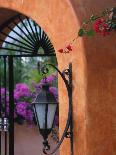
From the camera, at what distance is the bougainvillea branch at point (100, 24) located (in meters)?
4.51

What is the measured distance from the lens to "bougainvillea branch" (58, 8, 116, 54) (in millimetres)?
4512

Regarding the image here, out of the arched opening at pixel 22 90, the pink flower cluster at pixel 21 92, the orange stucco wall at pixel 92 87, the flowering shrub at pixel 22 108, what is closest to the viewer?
the orange stucco wall at pixel 92 87

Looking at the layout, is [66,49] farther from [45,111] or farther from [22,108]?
[22,108]

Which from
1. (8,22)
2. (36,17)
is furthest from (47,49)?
(36,17)

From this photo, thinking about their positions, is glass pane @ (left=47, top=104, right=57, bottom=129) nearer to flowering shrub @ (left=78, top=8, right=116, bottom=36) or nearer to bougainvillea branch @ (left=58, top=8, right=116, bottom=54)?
bougainvillea branch @ (left=58, top=8, right=116, bottom=54)

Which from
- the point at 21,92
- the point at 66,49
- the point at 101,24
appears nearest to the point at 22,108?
the point at 21,92

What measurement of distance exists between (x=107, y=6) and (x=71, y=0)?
1.15ft

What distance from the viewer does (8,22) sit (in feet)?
24.0

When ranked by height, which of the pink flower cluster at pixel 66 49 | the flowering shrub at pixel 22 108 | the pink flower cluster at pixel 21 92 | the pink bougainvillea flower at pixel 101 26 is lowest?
the flowering shrub at pixel 22 108

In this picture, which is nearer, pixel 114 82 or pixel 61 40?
pixel 114 82

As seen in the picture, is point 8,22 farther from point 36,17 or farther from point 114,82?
point 114,82

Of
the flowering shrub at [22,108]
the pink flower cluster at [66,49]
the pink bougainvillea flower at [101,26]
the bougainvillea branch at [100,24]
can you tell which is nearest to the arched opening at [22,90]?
the flowering shrub at [22,108]

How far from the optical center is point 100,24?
4.51 m

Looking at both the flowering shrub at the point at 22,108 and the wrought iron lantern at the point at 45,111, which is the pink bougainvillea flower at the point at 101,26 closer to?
the wrought iron lantern at the point at 45,111
